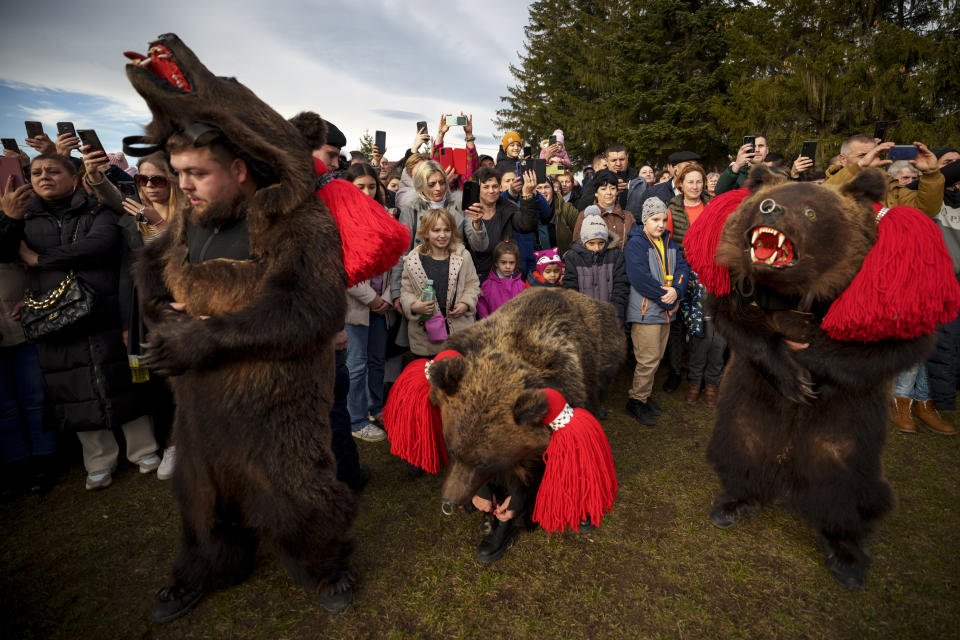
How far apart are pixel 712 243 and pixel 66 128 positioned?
5.19 meters

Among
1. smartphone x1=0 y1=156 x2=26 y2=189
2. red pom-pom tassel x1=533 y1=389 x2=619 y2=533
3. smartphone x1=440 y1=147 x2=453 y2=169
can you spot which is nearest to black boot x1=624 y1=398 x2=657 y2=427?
red pom-pom tassel x1=533 y1=389 x2=619 y2=533

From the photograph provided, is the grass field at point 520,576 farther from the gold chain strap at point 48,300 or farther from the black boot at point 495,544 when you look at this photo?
the gold chain strap at point 48,300

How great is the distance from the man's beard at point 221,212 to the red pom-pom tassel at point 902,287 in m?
2.92

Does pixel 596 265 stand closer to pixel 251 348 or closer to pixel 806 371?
pixel 806 371

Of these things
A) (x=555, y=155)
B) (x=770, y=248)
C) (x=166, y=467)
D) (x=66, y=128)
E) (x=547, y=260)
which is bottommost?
(x=166, y=467)

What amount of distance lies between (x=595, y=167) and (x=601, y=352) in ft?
19.9

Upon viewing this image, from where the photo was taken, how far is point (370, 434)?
463 centimetres

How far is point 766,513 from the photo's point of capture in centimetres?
341

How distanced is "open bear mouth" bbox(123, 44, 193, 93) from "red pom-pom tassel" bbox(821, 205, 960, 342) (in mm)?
3129

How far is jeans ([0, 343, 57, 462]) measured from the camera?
3.71 metres

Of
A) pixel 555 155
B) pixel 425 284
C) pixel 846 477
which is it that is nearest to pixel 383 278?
pixel 425 284

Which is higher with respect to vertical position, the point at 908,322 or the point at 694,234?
the point at 694,234

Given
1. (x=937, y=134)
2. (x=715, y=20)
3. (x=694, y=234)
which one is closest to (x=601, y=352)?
(x=694, y=234)

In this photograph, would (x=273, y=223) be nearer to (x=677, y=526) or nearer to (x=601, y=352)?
(x=601, y=352)
